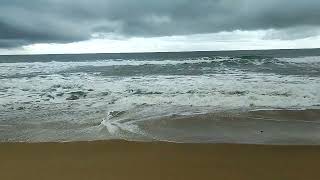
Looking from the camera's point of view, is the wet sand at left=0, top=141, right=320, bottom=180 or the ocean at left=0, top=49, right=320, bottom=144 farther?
the ocean at left=0, top=49, right=320, bottom=144

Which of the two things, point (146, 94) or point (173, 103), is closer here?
point (173, 103)

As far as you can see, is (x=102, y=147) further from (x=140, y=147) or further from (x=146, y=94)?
(x=146, y=94)

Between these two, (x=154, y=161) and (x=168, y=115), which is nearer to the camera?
(x=154, y=161)

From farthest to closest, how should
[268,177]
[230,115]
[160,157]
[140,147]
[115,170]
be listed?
[230,115] < [140,147] < [160,157] < [115,170] < [268,177]

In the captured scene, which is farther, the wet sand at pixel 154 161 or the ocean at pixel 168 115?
the ocean at pixel 168 115

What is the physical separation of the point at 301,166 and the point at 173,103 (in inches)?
248

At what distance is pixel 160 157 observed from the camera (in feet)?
18.5

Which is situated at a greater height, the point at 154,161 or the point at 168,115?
the point at 154,161

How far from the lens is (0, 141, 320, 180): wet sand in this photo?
4.80 metres

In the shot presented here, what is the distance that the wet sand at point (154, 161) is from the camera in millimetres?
4797

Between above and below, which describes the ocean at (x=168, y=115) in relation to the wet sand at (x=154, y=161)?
below

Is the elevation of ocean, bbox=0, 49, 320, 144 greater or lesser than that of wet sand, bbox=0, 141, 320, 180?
lesser

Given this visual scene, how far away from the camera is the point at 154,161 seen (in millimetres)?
5441

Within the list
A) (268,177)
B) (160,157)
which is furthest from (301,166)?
(160,157)
